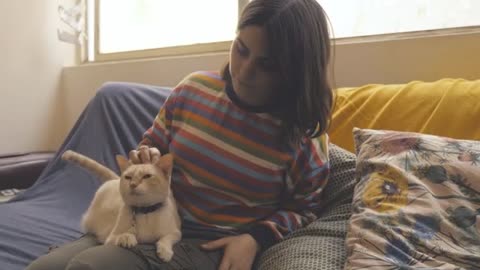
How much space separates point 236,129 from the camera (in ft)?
3.17

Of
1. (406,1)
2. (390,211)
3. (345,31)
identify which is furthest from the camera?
(345,31)

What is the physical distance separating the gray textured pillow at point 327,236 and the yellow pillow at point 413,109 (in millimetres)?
121

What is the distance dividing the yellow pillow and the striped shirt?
0.22 meters

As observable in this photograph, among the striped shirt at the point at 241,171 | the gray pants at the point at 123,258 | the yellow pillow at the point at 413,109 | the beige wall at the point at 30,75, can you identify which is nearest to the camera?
the gray pants at the point at 123,258

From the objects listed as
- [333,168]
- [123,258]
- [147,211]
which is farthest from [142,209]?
[333,168]

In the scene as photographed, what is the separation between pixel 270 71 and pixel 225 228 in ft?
1.08

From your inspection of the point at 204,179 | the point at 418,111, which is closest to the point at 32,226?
the point at 204,179

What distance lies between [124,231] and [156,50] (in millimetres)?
1343

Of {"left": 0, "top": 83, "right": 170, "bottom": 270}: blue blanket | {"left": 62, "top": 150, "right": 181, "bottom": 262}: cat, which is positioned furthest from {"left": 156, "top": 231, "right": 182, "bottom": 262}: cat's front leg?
{"left": 0, "top": 83, "right": 170, "bottom": 270}: blue blanket

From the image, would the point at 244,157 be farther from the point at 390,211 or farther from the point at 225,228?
the point at 390,211

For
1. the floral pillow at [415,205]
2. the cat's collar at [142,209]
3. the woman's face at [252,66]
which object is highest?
the woman's face at [252,66]

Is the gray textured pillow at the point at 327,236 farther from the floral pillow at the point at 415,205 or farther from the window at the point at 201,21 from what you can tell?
the window at the point at 201,21

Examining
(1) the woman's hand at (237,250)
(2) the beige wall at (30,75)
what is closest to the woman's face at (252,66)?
(1) the woman's hand at (237,250)

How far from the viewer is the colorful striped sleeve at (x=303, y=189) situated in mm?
940
